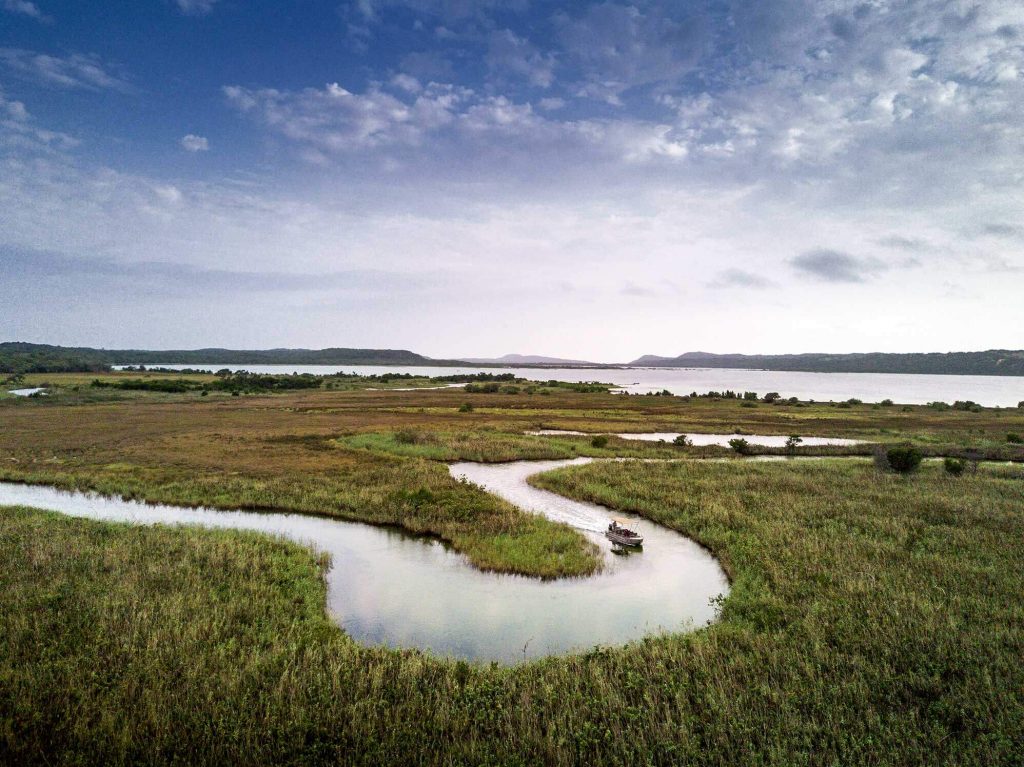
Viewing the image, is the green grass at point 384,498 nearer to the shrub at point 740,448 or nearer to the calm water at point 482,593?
the calm water at point 482,593

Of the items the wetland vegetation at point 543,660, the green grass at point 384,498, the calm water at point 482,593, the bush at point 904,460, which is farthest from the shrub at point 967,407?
the green grass at point 384,498

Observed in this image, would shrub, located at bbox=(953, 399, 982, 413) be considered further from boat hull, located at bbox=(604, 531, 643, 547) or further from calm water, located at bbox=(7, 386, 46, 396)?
calm water, located at bbox=(7, 386, 46, 396)

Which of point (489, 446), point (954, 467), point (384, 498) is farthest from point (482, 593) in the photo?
point (954, 467)

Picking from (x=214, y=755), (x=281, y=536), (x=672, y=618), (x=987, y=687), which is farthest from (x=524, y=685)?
(x=281, y=536)

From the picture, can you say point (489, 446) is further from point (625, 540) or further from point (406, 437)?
point (625, 540)

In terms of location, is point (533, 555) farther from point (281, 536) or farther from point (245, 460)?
point (245, 460)
